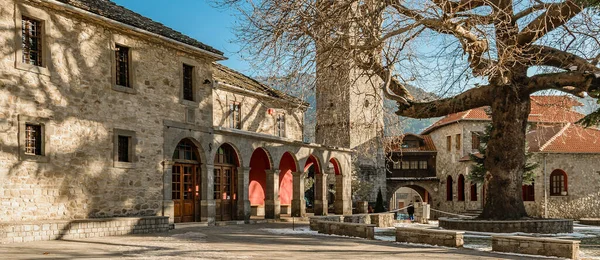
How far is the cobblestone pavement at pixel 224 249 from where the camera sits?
10672mm

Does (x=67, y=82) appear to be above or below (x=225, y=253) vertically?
above

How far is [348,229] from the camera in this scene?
1584 cm

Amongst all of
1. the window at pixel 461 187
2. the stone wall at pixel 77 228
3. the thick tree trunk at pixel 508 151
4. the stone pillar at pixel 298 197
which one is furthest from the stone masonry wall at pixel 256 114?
the window at pixel 461 187

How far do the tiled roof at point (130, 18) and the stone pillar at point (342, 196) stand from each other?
10.0m

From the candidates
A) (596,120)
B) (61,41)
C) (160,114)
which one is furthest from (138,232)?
(596,120)

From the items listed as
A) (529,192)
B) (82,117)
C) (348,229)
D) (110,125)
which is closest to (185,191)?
(110,125)

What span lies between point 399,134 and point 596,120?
1038cm

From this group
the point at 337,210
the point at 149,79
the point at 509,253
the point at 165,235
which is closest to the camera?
the point at 509,253

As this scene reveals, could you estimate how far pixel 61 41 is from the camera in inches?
607

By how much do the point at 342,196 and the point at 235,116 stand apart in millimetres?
6208

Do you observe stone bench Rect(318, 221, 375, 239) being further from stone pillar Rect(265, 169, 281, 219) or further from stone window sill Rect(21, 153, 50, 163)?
stone window sill Rect(21, 153, 50, 163)

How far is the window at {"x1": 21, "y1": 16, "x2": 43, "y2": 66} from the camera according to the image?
48.0 feet

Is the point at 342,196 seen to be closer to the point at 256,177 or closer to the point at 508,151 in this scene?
the point at 256,177

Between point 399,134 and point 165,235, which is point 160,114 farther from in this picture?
point 399,134
